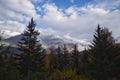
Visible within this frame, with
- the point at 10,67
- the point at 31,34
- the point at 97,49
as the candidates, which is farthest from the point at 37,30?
the point at 10,67

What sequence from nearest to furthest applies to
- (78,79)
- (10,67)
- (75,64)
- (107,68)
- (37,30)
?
(10,67) → (78,79) → (107,68) → (37,30) → (75,64)

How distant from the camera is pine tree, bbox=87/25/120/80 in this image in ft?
106

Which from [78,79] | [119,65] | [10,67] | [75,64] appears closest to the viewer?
[10,67]

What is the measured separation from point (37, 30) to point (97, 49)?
33.8 feet

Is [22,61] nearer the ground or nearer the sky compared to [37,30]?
nearer the ground

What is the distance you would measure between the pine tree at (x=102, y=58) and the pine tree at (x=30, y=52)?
801cm

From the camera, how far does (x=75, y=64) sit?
63969 mm

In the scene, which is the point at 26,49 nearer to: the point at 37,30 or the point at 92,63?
the point at 37,30

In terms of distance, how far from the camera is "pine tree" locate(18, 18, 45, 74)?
3347 centimetres

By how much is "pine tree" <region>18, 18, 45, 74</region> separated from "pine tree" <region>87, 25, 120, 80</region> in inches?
315

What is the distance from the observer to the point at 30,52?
3484 centimetres

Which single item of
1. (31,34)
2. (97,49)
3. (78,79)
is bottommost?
(78,79)

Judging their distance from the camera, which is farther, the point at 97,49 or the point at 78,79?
the point at 97,49

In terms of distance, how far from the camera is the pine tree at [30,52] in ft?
110
